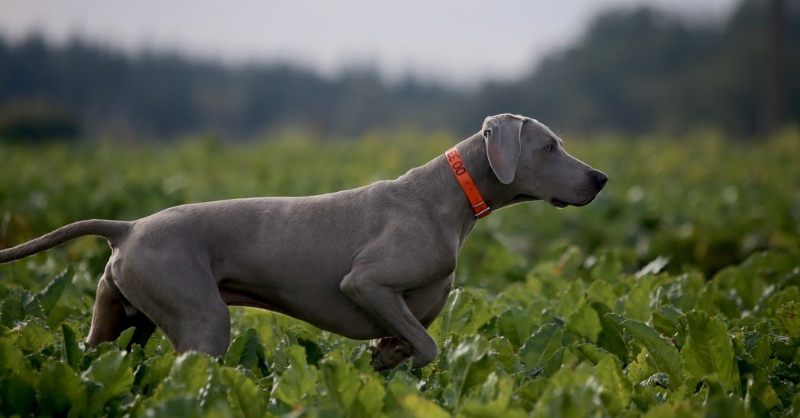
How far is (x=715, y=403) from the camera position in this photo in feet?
8.22

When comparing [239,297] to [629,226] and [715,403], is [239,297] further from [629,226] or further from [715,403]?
[629,226]

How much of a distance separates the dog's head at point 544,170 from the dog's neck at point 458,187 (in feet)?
0.29

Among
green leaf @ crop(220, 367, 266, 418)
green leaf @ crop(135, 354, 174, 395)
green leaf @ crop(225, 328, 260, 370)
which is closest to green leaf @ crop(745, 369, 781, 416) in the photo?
green leaf @ crop(220, 367, 266, 418)

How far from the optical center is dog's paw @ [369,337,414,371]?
3.98 meters

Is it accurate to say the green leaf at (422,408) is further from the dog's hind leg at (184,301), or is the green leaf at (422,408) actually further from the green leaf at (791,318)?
the green leaf at (791,318)

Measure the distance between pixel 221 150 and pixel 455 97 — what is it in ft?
178

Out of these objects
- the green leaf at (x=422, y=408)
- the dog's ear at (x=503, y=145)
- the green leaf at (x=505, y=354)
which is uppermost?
the dog's ear at (x=503, y=145)

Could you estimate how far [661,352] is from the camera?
A: 3701 mm

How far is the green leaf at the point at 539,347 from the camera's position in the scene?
3984 mm

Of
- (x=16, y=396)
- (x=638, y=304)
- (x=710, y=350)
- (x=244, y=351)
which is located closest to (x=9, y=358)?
(x=16, y=396)

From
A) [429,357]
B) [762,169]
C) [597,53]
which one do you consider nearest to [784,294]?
[429,357]

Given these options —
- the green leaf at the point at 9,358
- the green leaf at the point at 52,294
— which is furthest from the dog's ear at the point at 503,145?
the green leaf at the point at 52,294

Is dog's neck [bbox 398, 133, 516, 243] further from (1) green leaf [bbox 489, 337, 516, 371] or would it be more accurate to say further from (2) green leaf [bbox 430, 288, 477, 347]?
(1) green leaf [bbox 489, 337, 516, 371]

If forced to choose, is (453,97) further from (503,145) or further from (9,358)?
(9,358)
